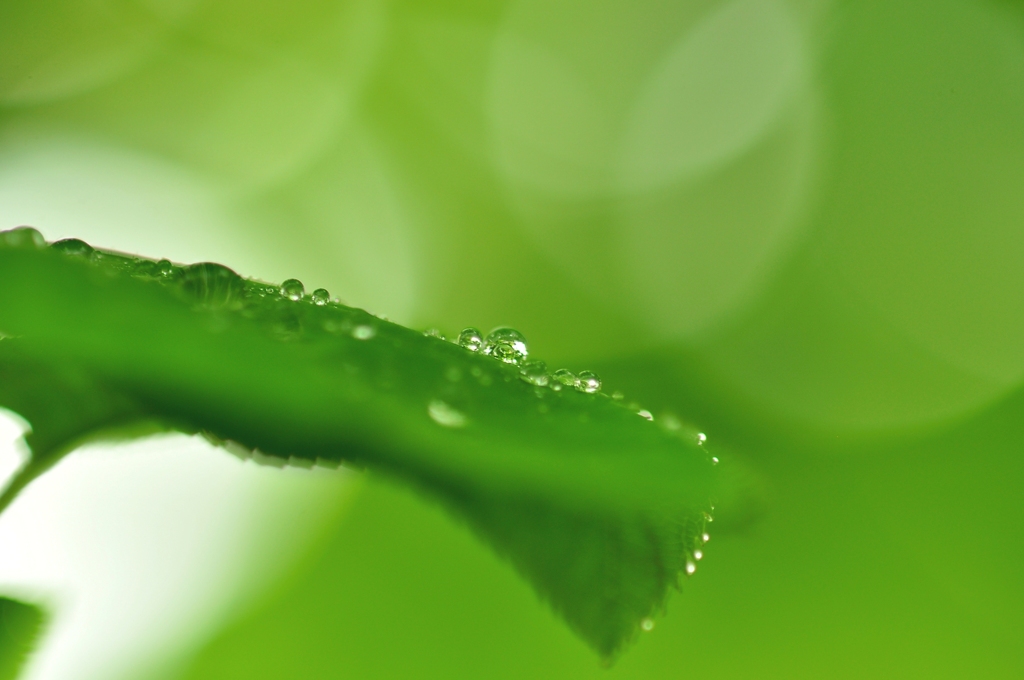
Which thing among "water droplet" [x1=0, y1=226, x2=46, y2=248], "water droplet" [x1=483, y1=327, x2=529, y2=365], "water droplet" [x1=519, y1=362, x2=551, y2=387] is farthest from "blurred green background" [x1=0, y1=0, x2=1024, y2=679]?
"water droplet" [x1=0, y1=226, x2=46, y2=248]

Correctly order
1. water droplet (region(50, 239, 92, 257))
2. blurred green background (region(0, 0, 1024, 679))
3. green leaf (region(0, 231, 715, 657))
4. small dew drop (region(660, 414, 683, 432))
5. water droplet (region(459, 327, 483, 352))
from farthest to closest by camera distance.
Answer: blurred green background (region(0, 0, 1024, 679))
water droplet (region(459, 327, 483, 352))
water droplet (region(50, 239, 92, 257))
small dew drop (region(660, 414, 683, 432))
green leaf (region(0, 231, 715, 657))

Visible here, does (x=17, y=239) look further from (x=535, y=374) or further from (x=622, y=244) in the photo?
(x=622, y=244)

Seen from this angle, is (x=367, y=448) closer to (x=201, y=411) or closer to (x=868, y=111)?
(x=201, y=411)

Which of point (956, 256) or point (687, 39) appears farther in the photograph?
point (687, 39)

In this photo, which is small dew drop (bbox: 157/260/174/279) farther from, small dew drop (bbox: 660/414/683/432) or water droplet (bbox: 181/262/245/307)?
small dew drop (bbox: 660/414/683/432)

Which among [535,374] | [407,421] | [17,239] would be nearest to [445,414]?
[407,421]

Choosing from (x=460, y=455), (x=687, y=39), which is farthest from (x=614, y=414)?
(x=687, y=39)

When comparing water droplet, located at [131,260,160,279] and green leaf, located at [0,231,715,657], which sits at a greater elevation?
water droplet, located at [131,260,160,279]
